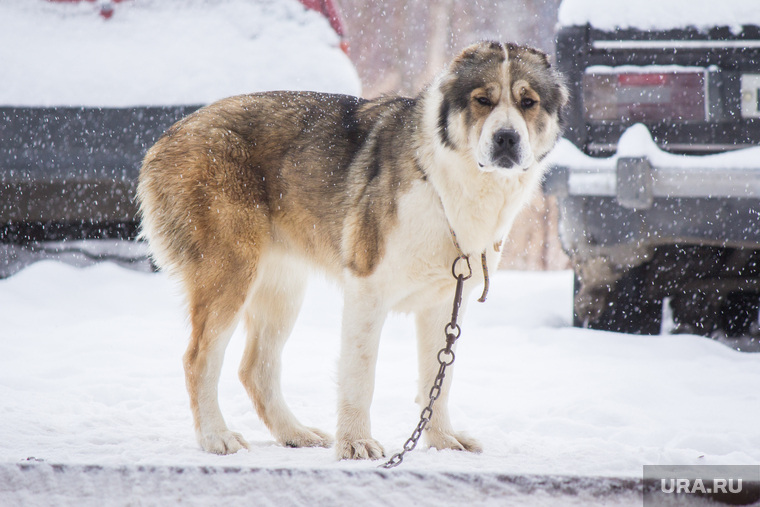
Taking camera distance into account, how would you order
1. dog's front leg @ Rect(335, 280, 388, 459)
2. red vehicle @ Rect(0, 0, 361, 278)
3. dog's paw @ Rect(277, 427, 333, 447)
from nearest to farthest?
dog's front leg @ Rect(335, 280, 388, 459) → dog's paw @ Rect(277, 427, 333, 447) → red vehicle @ Rect(0, 0, 361, 278)

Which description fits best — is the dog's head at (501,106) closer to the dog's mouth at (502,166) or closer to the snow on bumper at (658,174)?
the dog's mouth at (502,166)

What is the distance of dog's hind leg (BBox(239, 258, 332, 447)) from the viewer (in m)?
3.53

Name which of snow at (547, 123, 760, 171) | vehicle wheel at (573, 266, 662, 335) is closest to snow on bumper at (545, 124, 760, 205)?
snow at (547, 123, 760, 171)

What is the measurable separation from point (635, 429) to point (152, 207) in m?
2.50

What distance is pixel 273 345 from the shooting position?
3.76 m

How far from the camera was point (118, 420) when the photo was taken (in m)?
3.52

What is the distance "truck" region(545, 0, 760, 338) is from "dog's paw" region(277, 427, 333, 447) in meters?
1.96

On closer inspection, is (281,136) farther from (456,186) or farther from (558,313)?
(558,313)

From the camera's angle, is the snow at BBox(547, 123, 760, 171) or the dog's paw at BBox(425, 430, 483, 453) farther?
the snow at BBox(547, 123, 760, 171)

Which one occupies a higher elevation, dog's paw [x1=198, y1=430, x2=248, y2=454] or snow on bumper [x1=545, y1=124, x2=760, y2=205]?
snow on bumper [x1=545, y1=124, x2=760, y2=205]

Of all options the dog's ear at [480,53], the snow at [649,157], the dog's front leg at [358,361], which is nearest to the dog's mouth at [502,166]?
the dog's ear at [480,53]

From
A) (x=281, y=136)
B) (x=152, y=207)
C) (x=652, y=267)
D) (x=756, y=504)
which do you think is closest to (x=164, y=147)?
(x=152, y=207)

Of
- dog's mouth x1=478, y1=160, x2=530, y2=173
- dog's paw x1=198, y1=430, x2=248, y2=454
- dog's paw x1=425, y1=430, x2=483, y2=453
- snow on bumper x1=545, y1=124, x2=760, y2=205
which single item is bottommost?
dog's paw x1=425, y1=430, x2=483, y2=453

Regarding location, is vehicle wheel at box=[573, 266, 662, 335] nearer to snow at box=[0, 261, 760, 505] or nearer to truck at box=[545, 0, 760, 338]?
snow at box=[0, 261, 760, 505]
